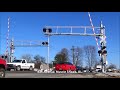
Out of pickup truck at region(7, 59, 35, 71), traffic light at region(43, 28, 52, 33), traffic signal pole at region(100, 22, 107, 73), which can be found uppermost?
traffic light at region(43, 28, 52, 33)

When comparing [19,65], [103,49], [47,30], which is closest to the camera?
[103,49]

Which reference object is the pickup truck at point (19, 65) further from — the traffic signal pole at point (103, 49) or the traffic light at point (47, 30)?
the traffic signal pole at point (103, 49)

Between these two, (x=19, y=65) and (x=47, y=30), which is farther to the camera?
(x=19, y=65)

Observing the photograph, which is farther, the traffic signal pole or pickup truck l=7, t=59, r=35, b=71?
pickup truck l=7, t=59, r=35, b=71

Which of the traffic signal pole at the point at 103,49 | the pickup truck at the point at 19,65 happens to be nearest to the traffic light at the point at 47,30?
the pickup truck at the point at 19,65

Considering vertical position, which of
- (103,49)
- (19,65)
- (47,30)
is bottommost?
(19,65)

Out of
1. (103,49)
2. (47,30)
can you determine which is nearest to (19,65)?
(47,30)

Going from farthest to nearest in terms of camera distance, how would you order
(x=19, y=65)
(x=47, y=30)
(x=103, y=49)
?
(x=19, y=65) < (x=47, y=30) < (x=103, y=49)

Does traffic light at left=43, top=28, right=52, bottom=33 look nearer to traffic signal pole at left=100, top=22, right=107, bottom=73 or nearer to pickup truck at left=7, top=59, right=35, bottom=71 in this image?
pickup truck at left=7, top=59, right=35, bottom=71

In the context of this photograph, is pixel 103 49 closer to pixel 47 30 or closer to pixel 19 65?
pixel 47 30

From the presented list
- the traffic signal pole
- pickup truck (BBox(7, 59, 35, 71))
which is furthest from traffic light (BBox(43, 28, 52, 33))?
the traffic signal pole

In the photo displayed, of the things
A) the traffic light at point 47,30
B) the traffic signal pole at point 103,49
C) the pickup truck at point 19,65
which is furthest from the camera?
the pickup truck at point 19,65

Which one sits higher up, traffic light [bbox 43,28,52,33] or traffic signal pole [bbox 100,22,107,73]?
traffic light [bbox 43,28,52,33]
